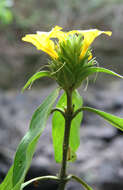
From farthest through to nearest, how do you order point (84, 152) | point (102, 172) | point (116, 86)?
point (116, 86) → point (84, 152) → point (102, 172)

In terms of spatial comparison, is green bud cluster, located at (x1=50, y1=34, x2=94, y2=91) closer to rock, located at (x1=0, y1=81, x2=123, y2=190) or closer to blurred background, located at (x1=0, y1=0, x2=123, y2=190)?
blurred background, located at (x1=0, y1=0, x2=123, y2=190)

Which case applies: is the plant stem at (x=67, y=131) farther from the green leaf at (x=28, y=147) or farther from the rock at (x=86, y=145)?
the rock at (x=86, y=145)

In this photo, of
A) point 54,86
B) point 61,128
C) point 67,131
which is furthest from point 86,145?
point 67,131

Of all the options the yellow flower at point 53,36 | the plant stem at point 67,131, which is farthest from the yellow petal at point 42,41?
the plant stem at point 67,131

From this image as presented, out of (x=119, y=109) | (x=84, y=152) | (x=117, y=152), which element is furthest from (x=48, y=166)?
(x=119, y=109)

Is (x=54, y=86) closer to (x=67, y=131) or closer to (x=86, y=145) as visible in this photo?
(x=86, y=145)

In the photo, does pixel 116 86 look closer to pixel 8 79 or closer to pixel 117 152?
pixel 117 152
